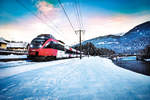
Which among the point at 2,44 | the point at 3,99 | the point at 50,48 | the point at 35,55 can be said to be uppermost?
the point at 2,44

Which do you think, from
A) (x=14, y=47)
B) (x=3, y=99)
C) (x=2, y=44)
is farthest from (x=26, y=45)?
(x=3, y=99)

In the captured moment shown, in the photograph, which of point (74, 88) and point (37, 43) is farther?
point (37, 43)

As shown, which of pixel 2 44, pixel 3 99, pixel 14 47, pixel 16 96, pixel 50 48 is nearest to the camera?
pixel 3 99

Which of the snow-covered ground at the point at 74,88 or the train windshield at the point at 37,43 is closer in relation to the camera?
the snow-covered ground at the point at 74,88

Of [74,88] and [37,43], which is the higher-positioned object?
[37,43]

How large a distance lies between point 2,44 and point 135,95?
4479 centimetres

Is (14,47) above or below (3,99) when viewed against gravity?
above

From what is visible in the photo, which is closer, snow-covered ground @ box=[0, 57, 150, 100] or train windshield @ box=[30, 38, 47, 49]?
snow-covered ground @ box=[0, 57, 150, 100]

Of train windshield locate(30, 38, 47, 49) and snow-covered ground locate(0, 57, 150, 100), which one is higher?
train windshield locate(30, 38, 47, 49)

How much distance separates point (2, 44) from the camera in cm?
3173

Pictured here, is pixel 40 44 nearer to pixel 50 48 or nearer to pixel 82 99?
pixel 50 48

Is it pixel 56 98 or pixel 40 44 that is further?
pixel 40 44

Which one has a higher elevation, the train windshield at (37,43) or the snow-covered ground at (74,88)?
the train windshield at (37,43)

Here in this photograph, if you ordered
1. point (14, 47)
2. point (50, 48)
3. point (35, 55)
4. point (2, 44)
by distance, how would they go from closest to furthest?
point (35, 55)
point (50, 48)
point (2, 44)
point (14, 47)
